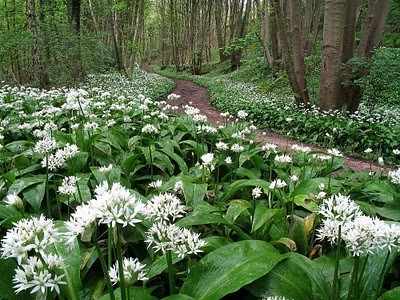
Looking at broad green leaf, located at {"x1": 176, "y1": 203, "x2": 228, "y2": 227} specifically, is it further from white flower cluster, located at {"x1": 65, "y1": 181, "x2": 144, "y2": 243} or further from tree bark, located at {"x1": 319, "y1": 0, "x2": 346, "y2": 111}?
tree bark, located at {"x1": 319, "y1": 0, "x2": 346, "y2": 111}

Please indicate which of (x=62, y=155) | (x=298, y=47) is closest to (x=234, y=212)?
(x=62, y=155)

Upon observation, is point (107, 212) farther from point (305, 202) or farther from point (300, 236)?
point (305, 202)

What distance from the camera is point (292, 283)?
1.47 m

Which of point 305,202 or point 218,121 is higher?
point 305,202

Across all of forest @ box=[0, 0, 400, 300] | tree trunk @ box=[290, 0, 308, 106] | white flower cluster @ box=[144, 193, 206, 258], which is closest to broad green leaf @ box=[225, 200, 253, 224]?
forest @ box=[0, 0, 400, 300]

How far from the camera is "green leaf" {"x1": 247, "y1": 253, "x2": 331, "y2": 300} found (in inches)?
56.4

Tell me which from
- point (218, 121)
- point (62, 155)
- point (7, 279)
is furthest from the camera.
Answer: point (218, 121)

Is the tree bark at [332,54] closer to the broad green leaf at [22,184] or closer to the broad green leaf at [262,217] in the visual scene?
the broad green leaf at [262,217]

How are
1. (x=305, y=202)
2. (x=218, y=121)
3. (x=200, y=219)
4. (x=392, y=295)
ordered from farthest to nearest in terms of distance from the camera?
1. (x=218, y=121)
2. (x=305, y=202)
3. (x=200, y=219)
4. (x=392, y=295)

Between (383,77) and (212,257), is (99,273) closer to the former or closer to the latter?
(212,257)

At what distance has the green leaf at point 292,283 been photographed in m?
1.43

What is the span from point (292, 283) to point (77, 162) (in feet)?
7.25

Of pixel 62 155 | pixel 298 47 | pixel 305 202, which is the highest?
pixel 298 47

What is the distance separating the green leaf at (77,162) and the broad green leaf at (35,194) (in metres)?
0.31
